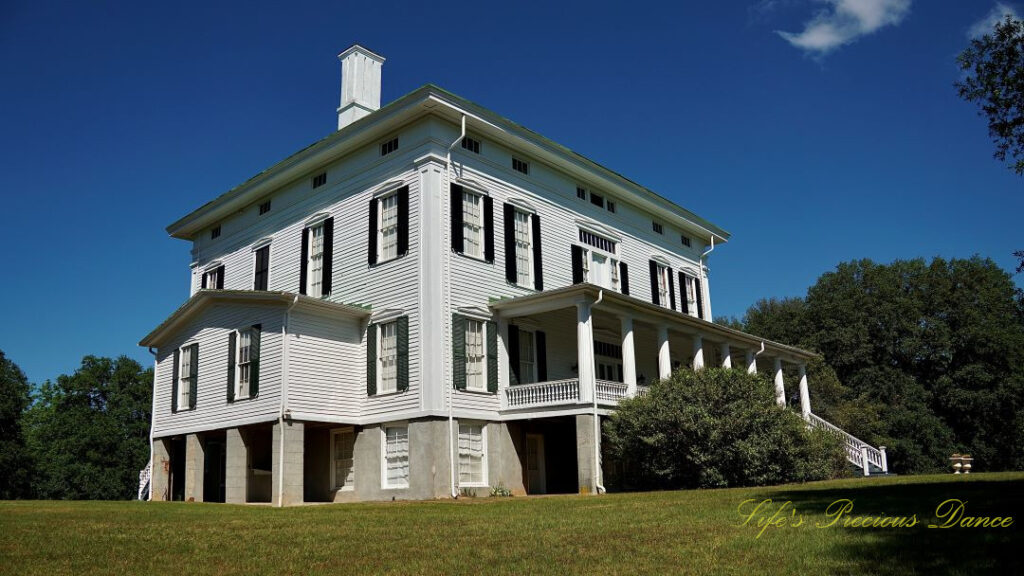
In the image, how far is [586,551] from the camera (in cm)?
775

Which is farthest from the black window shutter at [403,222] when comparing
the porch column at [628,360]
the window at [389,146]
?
the porch column at [628,360]

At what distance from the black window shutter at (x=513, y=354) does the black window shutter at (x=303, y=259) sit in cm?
659

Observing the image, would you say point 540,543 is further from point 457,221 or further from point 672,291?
point 672,291

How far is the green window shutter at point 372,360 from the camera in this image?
22.0m

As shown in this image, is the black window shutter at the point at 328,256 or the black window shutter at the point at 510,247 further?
the black window shutter at the point at 328,256

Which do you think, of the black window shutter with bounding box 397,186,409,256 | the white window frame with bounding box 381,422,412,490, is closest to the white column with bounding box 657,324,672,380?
the white window frame with bounding box 381,422,412,490

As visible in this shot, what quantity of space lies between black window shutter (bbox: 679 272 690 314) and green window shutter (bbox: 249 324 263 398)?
16.4 meters

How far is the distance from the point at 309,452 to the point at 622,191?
13324mm

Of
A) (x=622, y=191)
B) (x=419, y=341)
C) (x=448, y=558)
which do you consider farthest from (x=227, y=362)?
(x=448, y=558)

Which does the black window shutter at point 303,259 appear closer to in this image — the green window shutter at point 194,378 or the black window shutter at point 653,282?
the green window shutter at point 194,378

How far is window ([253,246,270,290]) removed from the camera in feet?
88.5

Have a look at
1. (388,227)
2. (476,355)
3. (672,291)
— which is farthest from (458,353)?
(672,291)

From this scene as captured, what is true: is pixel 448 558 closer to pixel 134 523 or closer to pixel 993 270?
pixel 134 523

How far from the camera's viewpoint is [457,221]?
22234mm
